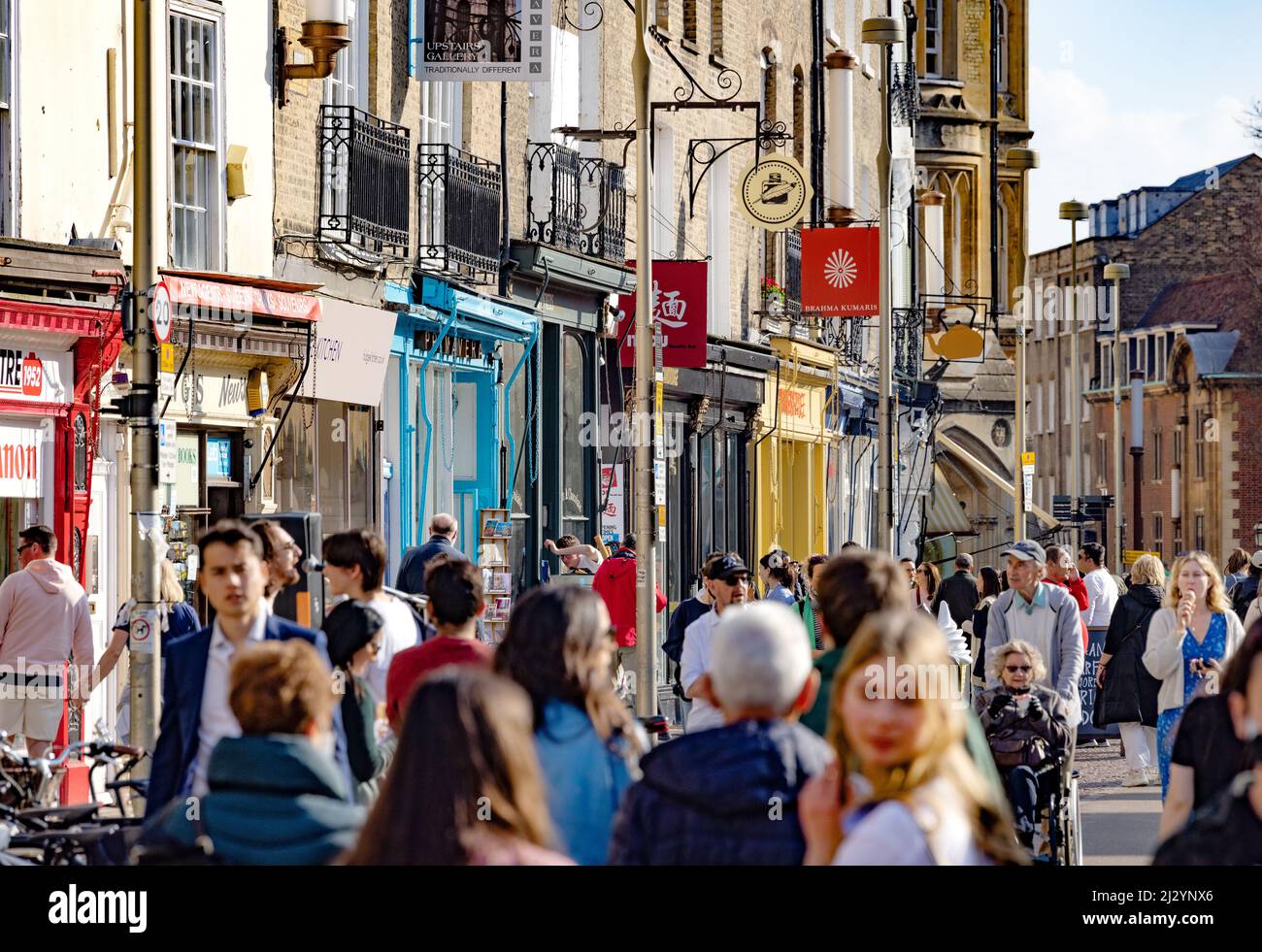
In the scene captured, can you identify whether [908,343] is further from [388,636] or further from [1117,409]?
[388,636]

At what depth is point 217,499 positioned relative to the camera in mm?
19203

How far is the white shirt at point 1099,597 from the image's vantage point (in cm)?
2202

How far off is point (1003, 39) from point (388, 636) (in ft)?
165

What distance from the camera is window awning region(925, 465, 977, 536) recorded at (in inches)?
1996

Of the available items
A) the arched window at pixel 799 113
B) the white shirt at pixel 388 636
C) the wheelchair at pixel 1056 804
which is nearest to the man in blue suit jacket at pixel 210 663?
the white shirt at pixel 388 636

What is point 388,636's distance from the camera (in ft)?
31.4

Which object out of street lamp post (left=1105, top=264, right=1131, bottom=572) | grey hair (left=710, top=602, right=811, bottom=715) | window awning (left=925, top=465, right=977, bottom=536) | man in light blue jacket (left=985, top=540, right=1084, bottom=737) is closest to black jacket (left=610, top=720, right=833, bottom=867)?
grey hair (left=710, top=602, right=811, bottom=715)

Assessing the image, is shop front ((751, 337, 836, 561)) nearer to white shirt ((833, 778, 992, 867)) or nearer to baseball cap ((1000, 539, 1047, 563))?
baseball cap ((1000, 539, 1047, 563))

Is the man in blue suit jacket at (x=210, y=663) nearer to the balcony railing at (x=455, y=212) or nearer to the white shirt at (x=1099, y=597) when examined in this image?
the balcony railing at (x=455, y=212)

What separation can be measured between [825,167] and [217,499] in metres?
21.2

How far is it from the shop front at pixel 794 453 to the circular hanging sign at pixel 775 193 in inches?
251

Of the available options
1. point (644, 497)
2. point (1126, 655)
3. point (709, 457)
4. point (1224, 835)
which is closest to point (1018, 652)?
point (1224, 835)

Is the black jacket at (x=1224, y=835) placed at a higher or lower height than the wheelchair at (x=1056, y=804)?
higher

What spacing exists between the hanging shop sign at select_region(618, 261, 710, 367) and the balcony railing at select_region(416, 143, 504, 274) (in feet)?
9.51
